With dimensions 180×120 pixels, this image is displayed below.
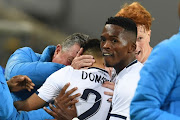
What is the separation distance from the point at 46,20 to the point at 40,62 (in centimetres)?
597

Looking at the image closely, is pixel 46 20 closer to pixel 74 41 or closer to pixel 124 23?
pixel 74 41

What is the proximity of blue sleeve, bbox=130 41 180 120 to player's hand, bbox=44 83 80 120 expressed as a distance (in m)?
0.59


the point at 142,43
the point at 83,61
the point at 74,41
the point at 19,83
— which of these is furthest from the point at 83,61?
the point at 142,43

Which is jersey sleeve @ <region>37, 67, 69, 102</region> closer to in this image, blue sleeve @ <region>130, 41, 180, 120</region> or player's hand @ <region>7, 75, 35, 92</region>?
player's hand @ <region>7, 75, 35, 92</region>

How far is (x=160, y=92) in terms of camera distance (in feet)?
3.08

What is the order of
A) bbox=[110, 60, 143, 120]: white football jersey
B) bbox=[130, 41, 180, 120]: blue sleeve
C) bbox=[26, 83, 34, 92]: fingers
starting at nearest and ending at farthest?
bbox=[130, 41, 180, 120]: blue sleeve, bbox=[110, 60, 143, 120]: white football jersey, bbox=[26, 83, 34, 92]: fingers

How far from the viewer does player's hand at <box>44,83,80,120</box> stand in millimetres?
1521

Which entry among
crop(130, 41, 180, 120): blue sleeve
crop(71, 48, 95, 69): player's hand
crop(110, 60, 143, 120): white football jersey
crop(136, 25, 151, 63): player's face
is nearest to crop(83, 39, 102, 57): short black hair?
crop(71, 48, 95, 69): player's hand

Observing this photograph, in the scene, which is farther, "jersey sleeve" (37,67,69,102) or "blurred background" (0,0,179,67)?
"blurred background" (0,0,179,67)

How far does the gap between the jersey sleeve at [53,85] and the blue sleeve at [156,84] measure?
630 mm

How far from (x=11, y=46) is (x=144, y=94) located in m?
6.47

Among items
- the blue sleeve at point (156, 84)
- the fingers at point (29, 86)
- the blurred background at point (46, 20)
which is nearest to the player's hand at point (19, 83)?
the fingers at point (29, 86)

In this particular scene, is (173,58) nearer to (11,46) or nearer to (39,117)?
(39,117)

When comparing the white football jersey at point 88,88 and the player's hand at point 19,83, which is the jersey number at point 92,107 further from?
the player's hand at point 19,83
